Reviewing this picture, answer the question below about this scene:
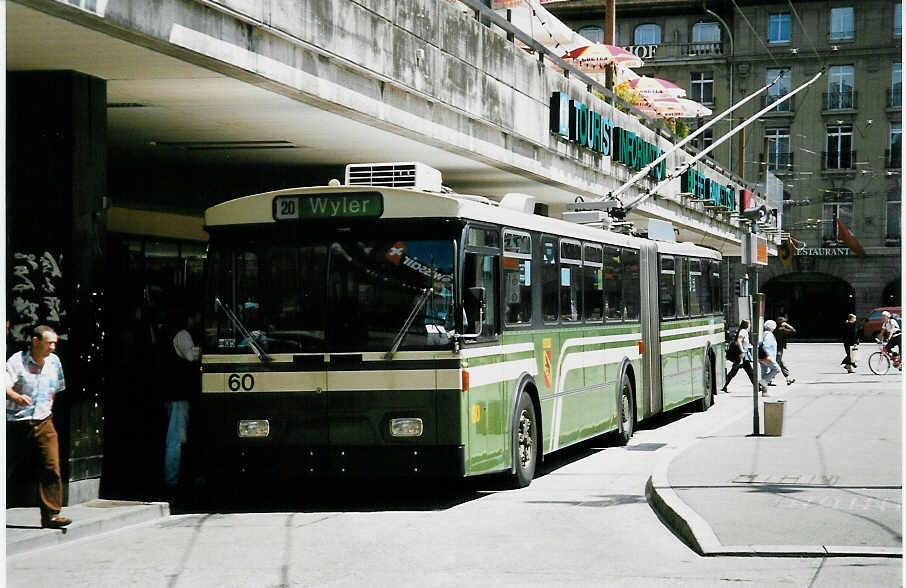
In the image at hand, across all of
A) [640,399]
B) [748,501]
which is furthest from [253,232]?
[640,399]

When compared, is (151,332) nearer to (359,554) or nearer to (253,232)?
(253,232)

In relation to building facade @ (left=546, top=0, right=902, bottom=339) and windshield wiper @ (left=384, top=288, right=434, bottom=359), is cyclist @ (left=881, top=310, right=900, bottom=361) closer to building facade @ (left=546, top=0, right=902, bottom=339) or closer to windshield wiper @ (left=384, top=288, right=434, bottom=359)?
windshield wiper @ (left=384, top=288, right=434, bottom=359)

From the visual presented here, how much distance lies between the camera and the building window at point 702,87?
7362cm

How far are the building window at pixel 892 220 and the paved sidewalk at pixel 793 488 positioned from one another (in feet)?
172

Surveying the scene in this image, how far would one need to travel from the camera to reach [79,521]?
11.1 m

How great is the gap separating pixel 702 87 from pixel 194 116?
6149 cm

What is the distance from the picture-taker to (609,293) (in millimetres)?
17312

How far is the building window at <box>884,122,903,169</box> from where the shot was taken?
70375 millimetres

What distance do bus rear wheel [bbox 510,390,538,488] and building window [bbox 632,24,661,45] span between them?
6324 centimetres

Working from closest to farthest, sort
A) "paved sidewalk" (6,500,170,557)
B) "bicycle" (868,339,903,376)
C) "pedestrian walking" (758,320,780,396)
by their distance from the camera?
"paved sidewalk" (6,500,170,557) < "pedestrian walking" (758,320,780,396) < "bicycle" (868,339,903,376)

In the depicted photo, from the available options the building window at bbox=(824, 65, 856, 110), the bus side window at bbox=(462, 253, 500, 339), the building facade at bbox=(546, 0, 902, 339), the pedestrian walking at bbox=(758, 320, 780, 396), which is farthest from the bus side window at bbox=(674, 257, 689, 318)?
the building window at bbox=(824, 65, 856, 110)

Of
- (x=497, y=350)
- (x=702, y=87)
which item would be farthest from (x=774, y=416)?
(x=702, y=87)

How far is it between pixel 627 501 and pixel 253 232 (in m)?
4.21

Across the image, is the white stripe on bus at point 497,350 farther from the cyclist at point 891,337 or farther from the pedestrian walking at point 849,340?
the cyclist at point 891,337
